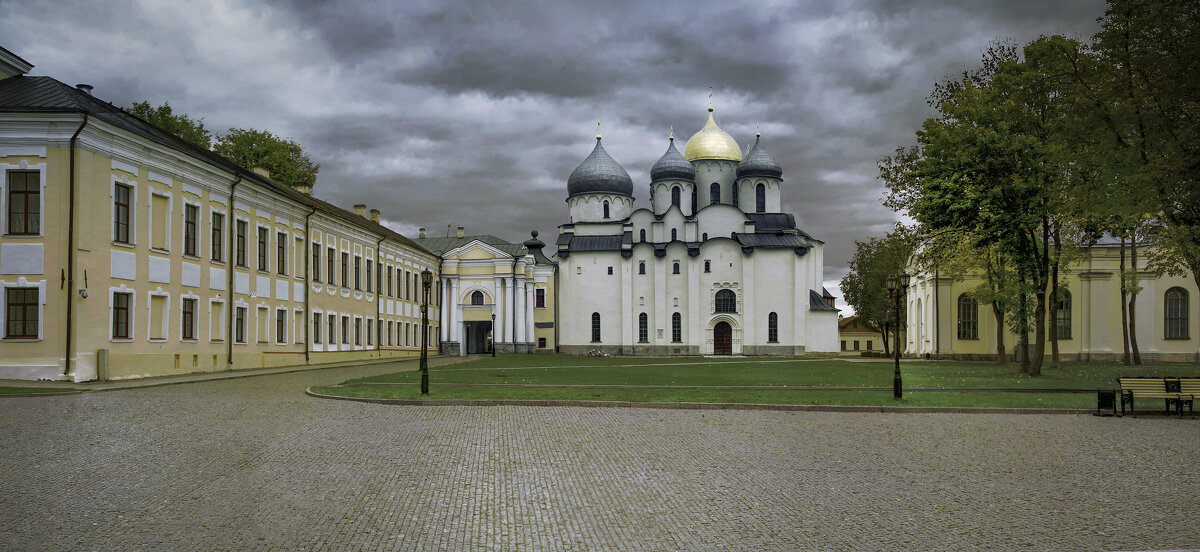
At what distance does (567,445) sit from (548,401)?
6515 mm

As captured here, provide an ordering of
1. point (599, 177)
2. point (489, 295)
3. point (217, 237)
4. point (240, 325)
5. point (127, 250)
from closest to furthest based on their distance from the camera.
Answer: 1. point (127, 250)
2. point (217, 237)
3. point (240, 325)
4. point (489, 295)
5. point (599, 177)

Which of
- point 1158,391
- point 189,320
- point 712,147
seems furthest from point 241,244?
point 712,147

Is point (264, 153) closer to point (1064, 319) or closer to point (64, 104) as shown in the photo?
point (64, 104)

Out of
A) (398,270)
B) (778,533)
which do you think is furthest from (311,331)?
(778,533)

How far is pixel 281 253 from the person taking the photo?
40.5 meters

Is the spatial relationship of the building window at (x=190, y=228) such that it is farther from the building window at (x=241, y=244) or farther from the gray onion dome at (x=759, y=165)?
the gray onion dome at (x=759, y=165)

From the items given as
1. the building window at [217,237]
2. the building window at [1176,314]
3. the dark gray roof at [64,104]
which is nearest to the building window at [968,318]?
the building window at [1176,314]

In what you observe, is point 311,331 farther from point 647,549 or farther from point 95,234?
point 647,549

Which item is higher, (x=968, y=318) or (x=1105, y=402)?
(x=968, y=318)

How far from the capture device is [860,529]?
25.3ft

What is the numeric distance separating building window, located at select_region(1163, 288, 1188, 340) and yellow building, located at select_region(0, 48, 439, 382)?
52.2 metres

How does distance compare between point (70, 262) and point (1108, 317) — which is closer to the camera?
point (70, 262)

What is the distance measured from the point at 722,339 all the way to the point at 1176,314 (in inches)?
1252

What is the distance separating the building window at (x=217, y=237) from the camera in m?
33.9
